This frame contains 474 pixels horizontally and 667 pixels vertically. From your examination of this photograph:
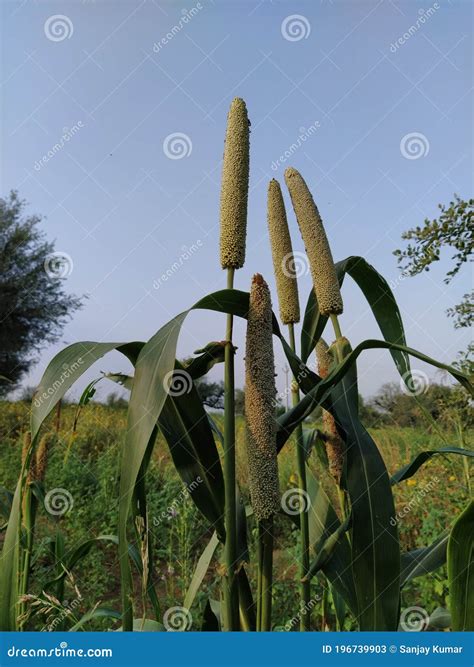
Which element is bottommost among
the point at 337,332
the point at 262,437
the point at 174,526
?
the point at 174,526

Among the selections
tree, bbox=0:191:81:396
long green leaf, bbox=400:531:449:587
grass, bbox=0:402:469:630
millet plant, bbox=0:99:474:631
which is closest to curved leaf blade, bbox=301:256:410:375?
millet plant, bbox=0:99:474:631

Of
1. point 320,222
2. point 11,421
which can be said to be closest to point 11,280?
point 11,421

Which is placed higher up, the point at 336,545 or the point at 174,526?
the point at 336,545

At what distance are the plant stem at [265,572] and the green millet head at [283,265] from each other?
465 mm

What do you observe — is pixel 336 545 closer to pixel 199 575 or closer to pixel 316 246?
pixel 199 575

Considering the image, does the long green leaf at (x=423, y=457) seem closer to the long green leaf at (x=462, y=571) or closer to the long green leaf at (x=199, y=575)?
the long green leaf at (x=462, y=571)

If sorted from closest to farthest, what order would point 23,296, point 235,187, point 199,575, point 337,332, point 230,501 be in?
point 230,501 < point 235,187 < point 337,332 < point 199,575 < point 23,296

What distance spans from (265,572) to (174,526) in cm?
222

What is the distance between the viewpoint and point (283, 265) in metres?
1.17

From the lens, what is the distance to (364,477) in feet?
3.02

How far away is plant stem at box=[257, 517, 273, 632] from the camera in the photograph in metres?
0.88

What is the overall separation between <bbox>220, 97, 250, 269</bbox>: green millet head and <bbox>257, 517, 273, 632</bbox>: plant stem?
45 centimetres

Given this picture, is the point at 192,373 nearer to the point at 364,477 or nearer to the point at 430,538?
the point at 364,477

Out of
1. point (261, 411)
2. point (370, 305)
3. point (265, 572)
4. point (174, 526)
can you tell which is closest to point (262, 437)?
point (261, 411)
